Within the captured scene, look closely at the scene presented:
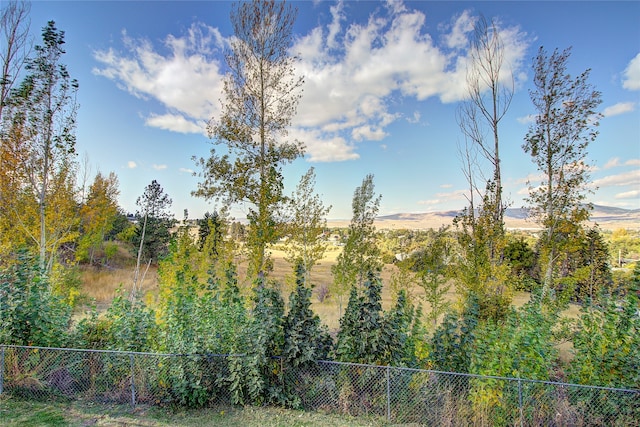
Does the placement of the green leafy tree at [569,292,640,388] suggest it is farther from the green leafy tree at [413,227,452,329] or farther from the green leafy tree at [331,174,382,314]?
the green leafy tree at [331,174,382,314]

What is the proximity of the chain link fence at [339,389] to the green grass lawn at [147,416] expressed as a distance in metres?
0.17

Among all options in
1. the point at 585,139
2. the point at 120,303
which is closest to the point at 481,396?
the point at 120,303

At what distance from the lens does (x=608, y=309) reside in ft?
15.5

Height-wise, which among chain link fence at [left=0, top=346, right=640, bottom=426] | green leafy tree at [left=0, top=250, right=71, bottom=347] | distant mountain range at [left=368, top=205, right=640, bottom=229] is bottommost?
chain link fence at [left=0, top=346, right=640, bottom=426]

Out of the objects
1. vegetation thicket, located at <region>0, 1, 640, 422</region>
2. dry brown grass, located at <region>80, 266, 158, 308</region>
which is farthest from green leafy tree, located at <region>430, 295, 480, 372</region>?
dry brown grass, located at <region>80, 266, 158, 308</region>

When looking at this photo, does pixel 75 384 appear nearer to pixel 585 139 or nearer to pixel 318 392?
pixel 318 392

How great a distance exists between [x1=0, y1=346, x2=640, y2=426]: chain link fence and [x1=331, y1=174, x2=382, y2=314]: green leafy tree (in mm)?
8058

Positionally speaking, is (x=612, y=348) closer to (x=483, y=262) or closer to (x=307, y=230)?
(x=483, y=262)

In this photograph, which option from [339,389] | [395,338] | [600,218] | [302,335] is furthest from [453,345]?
[600,218]

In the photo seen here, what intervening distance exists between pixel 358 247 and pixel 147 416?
1121cm

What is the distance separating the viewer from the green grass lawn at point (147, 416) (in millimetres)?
4418

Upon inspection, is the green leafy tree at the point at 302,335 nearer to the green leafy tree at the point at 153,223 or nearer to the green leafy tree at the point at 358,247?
the green leafy tree at the point at 358,247

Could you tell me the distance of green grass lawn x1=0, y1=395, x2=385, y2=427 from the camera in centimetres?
442

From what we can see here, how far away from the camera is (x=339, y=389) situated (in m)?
4.93
